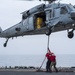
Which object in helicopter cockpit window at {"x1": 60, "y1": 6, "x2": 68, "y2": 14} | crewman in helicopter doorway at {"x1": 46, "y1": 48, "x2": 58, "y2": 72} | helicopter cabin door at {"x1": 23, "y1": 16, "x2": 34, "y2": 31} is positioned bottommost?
crewman in helicopter doorway at {"x1": 46, "y1": 48, "x2": 58, "y2": 72}

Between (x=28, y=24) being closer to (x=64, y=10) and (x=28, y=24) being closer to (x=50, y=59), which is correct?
(x=64, y=10)

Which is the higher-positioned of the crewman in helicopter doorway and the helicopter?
the helicopter

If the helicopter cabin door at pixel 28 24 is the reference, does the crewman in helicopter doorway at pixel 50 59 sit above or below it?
below

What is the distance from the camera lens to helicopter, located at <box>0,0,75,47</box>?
99.1 feet

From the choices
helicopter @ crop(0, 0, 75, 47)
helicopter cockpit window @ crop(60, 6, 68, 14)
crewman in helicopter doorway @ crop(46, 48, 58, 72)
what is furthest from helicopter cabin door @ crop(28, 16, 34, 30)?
crewman in helicopter doorway @ crop(46, 48, 58, 72)

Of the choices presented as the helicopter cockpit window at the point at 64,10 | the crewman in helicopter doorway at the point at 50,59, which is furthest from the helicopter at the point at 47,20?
the crewman in helicopter doorway at the point at 50,59

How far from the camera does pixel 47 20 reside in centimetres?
3134

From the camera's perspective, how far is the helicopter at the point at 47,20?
30.2m

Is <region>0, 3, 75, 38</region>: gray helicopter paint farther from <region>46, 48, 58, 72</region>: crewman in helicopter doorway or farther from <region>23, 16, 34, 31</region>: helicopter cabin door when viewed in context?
<region>46, 48, 58, 72</region>: crewman in helicopter doorway

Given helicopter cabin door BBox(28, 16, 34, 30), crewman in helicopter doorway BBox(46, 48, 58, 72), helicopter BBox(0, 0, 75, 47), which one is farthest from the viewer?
helicopter cabin door BBox(28, 16, 34, 30)

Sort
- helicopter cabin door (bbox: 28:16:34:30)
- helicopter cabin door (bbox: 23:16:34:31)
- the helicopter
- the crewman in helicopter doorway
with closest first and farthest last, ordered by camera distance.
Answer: the crewman in helicopter doorway → the helicopter → helicopter cabin door (bbox: 28:16:34:30) → helicopter cabin door (bbox: 23:16:34:31)

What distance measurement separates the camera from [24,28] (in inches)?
1334

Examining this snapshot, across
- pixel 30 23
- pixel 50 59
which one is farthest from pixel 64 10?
pixel 50 59

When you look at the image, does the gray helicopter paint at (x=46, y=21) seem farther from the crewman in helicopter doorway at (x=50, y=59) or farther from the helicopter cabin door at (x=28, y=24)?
the crewman in helicopter doorway at (x=50, y=59)
